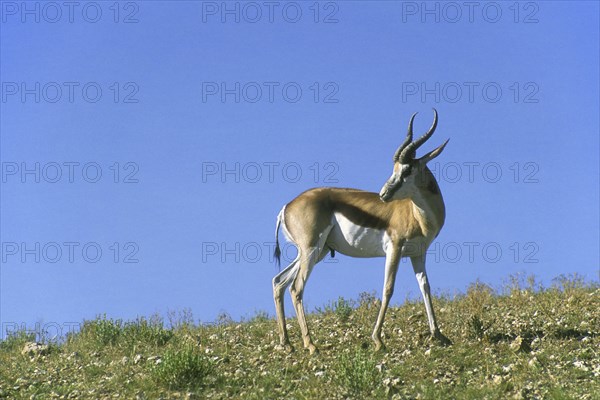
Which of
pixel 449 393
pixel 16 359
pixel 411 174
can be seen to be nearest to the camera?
pixel 449 393

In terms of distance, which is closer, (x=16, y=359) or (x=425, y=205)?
(x=425, y=205)

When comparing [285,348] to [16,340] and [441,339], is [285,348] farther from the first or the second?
[16,340]

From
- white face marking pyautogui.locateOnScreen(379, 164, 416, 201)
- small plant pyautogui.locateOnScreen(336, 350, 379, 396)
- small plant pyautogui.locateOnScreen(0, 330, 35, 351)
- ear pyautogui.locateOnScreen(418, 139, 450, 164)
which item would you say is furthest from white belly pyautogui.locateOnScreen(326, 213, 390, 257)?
small plant pyautogui.locateOnScreen(0, 330, 35, 351)

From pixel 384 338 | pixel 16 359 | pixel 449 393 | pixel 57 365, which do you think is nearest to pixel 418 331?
pixel 384 338

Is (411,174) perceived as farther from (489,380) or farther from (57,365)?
(57,365)

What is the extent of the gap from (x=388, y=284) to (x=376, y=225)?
1179 millimetres

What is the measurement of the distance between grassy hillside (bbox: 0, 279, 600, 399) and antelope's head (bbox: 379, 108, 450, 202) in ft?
8.98

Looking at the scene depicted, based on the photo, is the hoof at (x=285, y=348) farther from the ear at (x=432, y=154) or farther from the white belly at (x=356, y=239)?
the ear at (x=432, y=154)

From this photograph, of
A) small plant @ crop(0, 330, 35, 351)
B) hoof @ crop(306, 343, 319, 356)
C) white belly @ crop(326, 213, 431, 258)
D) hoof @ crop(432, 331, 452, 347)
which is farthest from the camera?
small plant @ crop(0, 330, 35, 351)

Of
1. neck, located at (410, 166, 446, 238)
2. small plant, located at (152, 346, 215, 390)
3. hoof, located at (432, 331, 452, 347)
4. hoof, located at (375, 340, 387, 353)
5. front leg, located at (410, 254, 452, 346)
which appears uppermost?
neck, located at (410, 166, 446, 238)

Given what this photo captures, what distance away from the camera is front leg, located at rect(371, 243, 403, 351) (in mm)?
15766

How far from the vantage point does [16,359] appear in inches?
710

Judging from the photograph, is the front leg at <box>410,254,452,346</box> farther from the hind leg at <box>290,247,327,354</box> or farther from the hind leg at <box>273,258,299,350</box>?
the hind leg at <box>273,258,299,350</box>

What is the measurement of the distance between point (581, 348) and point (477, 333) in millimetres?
1839
